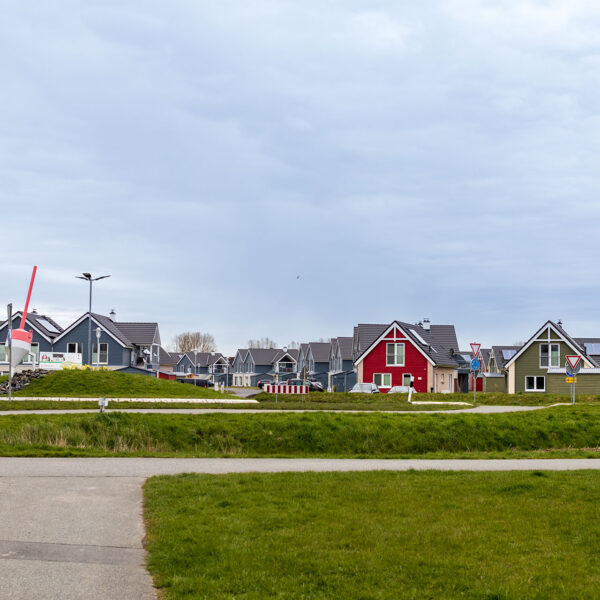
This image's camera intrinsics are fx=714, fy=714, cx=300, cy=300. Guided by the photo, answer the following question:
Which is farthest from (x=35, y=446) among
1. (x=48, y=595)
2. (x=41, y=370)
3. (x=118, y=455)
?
(x=41, y=370)

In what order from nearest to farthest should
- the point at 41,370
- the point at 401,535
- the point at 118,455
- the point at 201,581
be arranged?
1. the point at 201,581
2. the point at 401,535
3. the point at 118,455
4. the point at 41,370

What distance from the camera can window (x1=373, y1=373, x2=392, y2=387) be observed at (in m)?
59.2

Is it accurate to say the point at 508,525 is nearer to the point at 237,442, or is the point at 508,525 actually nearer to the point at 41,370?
the point at 237,442

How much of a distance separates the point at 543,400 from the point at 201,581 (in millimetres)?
37776

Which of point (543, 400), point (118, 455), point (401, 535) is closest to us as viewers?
point (401, 535)

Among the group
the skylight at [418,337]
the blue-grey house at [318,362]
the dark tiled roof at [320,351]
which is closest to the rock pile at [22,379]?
the skylight at [418,337]

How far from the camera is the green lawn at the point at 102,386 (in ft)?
128

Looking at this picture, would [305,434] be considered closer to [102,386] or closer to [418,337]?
[102,386]

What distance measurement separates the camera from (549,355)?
56781 millimetres

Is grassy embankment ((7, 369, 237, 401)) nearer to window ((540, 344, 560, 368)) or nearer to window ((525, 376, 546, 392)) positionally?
window ((525, 376, 546, 392))

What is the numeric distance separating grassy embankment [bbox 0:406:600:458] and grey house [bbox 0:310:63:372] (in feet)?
151

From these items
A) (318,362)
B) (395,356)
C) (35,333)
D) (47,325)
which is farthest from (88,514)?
(318,362)

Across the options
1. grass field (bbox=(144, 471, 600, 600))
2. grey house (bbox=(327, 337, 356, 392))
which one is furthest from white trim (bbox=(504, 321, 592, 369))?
grass field (bbox=(144, 471, 600, 600))

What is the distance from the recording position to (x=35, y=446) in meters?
15.8
